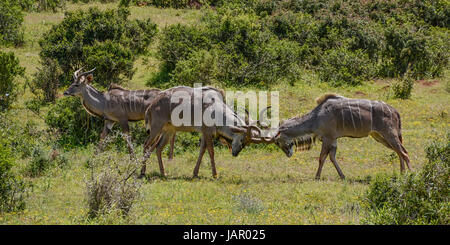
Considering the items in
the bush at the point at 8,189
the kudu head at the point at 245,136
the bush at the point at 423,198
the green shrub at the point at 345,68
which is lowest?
the green shrub at the point at 345,68

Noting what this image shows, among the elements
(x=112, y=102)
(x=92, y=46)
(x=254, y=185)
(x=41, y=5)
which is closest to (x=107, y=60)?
(x=92, y=46)

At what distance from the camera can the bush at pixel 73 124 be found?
647 inches

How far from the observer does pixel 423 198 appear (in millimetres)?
8492

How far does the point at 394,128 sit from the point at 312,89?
30.3 ft

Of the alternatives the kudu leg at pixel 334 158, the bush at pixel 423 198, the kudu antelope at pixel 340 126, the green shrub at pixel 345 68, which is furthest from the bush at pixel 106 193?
the green shrub at pixel 345 68

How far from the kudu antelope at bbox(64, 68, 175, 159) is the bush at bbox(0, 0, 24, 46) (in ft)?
35.2

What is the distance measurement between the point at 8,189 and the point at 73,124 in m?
6.77

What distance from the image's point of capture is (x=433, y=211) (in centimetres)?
832

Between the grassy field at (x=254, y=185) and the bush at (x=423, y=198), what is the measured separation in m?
0.58

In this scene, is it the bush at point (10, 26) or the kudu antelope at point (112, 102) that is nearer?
the kudu antelope at point (112, 102)

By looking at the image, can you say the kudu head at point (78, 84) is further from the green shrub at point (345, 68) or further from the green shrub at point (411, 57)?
the green shrub at point (411, 57)

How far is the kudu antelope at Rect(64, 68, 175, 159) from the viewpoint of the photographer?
50.9ft

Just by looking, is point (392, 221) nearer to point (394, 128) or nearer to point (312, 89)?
point (394, 128)

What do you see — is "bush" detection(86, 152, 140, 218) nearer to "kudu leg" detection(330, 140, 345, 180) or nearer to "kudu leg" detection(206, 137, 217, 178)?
"kudu leg" detection(206, 137, 217, 178)
